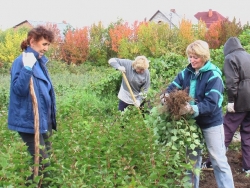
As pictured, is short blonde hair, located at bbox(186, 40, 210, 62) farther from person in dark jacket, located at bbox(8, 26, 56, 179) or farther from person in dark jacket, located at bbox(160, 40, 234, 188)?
person in dark jacket, located at bbox(8, 26, 56, 179)

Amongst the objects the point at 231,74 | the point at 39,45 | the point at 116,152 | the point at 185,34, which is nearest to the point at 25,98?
the point at 39,45

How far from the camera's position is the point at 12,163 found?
9.14ft

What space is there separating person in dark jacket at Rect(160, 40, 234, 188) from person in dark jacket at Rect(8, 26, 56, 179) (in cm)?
112

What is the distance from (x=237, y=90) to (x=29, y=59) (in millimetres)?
2859

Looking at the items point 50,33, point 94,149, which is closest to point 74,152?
point 94,149

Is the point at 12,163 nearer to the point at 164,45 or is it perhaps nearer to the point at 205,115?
the point at 205,115

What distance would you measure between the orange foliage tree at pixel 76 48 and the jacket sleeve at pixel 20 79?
19.0 metres

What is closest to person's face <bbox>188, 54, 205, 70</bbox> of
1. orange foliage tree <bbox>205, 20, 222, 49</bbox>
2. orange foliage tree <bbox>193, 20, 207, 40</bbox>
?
orange foliage tree <bbox>205, 20, 222, 49</bbox>

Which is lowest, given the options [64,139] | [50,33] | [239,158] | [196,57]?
[239,158]

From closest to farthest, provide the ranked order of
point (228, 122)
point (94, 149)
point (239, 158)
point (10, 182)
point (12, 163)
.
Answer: point (10, 182), point (12, 163), point (94, 149), point (228, 122), point (239, 158)

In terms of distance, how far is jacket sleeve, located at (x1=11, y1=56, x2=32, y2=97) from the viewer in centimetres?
342

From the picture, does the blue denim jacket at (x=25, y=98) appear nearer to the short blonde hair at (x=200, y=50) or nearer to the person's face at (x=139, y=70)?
the short blonde hair at (x=200, y=50)

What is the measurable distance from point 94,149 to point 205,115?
3.77 ft

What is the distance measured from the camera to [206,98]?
3.82 m
